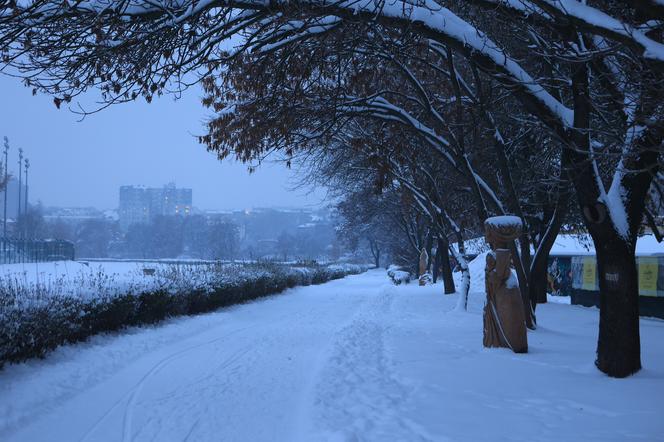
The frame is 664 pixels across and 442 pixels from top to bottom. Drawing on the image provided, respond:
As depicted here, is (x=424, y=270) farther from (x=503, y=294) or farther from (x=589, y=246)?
(x=503, y=294)

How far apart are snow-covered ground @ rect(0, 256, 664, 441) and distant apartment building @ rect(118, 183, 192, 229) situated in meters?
170

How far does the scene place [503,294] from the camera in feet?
28.0

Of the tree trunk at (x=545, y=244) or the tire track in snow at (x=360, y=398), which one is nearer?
the tire track in snow at (x=360, y=398)

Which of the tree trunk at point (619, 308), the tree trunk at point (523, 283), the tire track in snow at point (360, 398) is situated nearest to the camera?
the tire track in snow at point (360, 398)

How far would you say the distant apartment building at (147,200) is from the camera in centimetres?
17375

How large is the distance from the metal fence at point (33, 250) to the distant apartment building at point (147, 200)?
132815 millimetres

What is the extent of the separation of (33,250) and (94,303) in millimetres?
32514

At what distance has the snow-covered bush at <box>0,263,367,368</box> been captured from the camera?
293 inches

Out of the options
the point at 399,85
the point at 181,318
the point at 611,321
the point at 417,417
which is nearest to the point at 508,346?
the point at 611,321

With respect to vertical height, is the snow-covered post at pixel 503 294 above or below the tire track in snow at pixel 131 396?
above

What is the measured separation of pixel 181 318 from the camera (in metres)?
13.8

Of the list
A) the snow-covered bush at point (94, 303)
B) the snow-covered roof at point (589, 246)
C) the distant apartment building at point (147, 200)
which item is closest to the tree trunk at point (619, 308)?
the snow-covered bush at point (94, 303)

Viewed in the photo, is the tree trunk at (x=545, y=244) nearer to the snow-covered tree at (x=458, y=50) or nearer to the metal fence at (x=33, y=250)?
the snow-covered tree at (x=458, y=50)

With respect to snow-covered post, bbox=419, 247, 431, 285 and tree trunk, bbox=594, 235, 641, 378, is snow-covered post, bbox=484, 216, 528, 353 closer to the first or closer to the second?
tree trunk, bbox=594, 235, 641, 378
